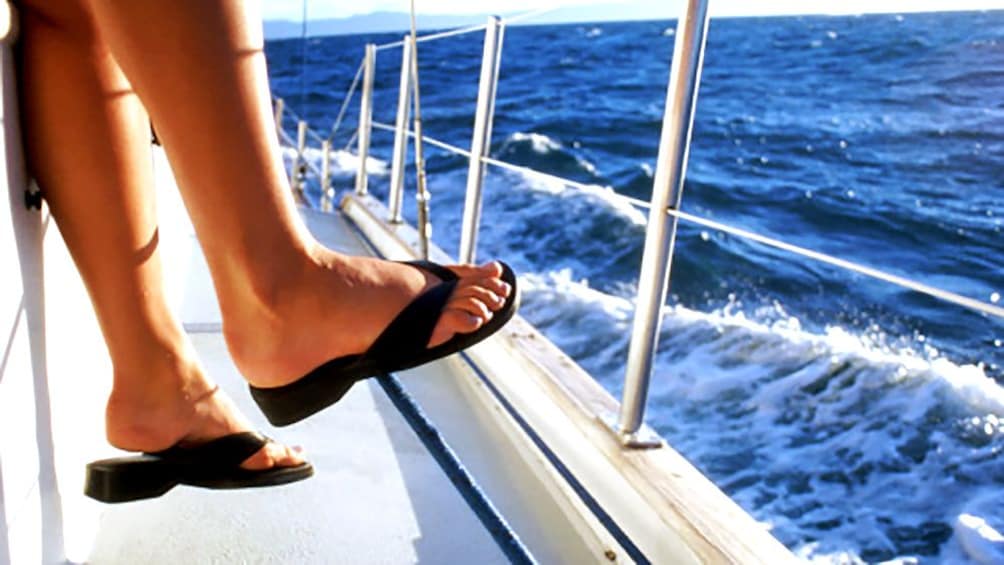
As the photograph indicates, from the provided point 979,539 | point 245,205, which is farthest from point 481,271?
point 979,539

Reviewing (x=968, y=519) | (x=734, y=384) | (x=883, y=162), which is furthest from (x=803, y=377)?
(x=883, y=162)

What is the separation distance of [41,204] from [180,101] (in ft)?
0.44

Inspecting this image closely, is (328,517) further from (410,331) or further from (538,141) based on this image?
(538,141)

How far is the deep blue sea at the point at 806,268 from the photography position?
4.76ft

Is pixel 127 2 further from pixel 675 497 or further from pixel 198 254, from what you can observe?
pixel 198 254

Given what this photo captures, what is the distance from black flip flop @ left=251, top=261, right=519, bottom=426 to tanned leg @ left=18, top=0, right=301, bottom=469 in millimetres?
68

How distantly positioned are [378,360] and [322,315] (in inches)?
1.7

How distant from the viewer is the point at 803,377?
1914 millimetres

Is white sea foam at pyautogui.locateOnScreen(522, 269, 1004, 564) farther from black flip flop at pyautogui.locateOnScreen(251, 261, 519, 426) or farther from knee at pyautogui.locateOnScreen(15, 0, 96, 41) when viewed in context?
knee at pyautogui.locateOnScreen(15, 0, 96, 41)

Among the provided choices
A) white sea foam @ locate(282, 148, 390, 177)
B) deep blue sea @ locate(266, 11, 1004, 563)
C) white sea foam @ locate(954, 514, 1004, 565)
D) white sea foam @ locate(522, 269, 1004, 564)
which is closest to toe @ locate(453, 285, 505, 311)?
deep blue sea @ locate(266, 11, 1004, 563)

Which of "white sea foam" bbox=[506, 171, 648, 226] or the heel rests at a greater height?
the heel

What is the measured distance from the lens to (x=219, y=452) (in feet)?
1.85

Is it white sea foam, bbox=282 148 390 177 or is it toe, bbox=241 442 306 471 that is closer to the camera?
toe, bbox=241 442 306 471

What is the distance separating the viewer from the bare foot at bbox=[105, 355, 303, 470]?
1.77ft
